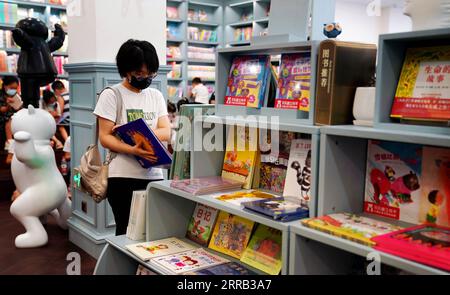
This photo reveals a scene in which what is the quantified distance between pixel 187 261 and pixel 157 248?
0.67 ft

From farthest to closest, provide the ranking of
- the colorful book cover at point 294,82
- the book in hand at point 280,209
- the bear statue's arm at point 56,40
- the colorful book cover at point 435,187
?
1. the bear statue's arm at point 56,40
2. the colorful book cover at point 294,82
3. the book in hand at point 280,209
4. the colorful book cover at point 435,187

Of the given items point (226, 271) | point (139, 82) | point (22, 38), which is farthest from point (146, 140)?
point (22, 38)

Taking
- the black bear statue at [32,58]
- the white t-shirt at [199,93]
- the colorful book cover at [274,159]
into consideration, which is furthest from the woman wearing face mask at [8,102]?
the colorful book cover at [274,159]

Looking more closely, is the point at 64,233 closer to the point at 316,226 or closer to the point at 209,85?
the point at 316,226

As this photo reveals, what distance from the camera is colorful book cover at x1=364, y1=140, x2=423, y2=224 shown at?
1.38 meters

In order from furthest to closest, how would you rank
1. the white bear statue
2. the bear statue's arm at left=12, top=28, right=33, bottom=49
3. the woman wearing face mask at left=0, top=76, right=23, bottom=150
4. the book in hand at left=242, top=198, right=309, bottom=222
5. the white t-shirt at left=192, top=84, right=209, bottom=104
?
the white t-shirt at left=192, top=84, right=209, bottom=104 < the woman wearing face mask at left=0, top=76, right=23, bottom=150 < the bear statue's arm at left=12, top=28, right=33, bottom=49 < the white bear statue < the book in hand at left=242, top=198, right=309, bottom=222

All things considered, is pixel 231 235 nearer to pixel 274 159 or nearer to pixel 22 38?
pixel 274 159

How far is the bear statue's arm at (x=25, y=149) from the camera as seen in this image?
10.8 feet

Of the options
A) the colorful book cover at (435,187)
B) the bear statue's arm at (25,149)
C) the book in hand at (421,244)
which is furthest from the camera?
the bear statue's arm at (25,149)

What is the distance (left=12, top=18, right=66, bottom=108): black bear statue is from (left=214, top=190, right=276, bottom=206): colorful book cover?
266 cm

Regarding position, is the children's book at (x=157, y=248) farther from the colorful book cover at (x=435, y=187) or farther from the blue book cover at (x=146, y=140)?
the colorful book cover at (x=435, y=187)

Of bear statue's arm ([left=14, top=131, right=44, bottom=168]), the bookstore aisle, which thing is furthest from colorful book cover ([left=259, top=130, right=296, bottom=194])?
bear statue's arm ([left=14, top=131, right=44, bottom=168])

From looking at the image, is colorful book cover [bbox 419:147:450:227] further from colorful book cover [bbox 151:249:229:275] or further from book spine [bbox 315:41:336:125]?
colorful book cover [bbox 151:249:229:275]

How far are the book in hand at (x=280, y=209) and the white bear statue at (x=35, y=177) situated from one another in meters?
2.45
